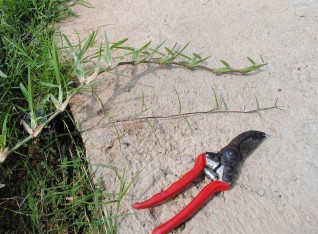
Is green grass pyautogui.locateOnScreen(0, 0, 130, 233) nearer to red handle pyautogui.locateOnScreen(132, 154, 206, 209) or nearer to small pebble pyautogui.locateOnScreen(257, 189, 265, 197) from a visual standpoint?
red handle pyautogui.locateOnScreen(132, 154, 206, 209)

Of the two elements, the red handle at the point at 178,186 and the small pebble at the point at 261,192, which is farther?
the small pebble at the point at 261,192

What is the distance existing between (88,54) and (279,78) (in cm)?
92

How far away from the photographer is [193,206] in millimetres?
1312

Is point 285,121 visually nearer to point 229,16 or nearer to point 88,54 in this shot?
point 229,16

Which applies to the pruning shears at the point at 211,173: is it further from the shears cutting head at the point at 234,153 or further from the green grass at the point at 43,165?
the green grass at the point at 43,165

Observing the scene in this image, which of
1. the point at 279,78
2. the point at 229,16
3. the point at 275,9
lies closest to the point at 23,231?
the point at 279,78

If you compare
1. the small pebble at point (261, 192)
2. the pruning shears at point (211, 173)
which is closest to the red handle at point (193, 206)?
the pruning shears at point (211, 173)

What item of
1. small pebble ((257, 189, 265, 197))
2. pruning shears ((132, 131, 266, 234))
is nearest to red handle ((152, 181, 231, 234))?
pruning shears ((132, 131, 266, 234))

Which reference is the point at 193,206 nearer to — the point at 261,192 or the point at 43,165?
the point at 261,192

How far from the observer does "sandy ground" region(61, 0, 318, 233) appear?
139 cm

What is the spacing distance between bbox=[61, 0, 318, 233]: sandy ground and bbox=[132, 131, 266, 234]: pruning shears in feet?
0.18

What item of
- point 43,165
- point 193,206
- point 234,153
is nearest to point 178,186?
point 193,206

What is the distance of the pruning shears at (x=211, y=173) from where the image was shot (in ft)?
4.28

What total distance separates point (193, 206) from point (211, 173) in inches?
6.5
